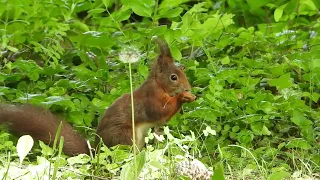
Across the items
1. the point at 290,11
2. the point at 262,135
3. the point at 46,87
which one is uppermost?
the point at 290,11

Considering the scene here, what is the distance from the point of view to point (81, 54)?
4.82 m

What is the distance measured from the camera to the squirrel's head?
3787 mm

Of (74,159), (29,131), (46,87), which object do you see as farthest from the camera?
(46,87)

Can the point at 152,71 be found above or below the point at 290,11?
below

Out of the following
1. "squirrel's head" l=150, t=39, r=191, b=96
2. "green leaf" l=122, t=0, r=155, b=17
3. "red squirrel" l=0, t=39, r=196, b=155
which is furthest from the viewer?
"green leaf" l=122, t=0, r=155, b=17

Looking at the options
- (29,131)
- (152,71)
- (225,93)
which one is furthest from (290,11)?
(29,131)

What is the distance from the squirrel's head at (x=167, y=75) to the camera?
149 inches

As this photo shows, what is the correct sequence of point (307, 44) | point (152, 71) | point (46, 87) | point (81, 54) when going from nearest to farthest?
1. point (152, 71)
2. point (46, 87)
3. point (81, 54)
4. point (307, 44)

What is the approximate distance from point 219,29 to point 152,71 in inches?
42.1

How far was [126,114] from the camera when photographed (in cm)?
357

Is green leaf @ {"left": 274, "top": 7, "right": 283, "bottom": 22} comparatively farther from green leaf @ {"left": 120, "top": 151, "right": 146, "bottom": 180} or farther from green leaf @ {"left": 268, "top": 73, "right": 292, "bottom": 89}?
green leaf @ {"left": 120, "top": 151, "right": 146, "bottom": 180}

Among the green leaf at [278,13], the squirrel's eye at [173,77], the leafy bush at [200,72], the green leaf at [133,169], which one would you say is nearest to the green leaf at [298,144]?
the leafy bush at [200,72]

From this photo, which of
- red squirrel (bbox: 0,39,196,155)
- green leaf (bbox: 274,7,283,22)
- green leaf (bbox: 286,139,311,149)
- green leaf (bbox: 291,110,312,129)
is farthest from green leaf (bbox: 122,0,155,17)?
green leaf (bbox: 274,7,283,22)

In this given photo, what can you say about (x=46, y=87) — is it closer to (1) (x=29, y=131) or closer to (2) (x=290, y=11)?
(1) (x=29, y=131)
